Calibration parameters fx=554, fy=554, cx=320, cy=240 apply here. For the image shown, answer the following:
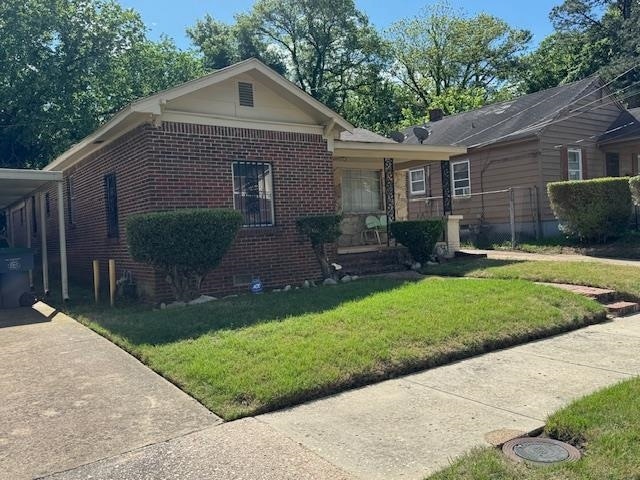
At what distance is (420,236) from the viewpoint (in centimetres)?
1292

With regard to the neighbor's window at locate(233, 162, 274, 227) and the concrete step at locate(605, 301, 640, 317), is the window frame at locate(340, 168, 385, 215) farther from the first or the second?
the concrete step at locate(605, 301, 640, 317)

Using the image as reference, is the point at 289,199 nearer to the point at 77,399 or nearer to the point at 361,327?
the point at 361,327

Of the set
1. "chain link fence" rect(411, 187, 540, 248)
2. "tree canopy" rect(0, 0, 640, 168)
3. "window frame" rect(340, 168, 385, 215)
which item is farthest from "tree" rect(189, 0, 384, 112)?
"window frame" rect(340, 168, 385, 215)

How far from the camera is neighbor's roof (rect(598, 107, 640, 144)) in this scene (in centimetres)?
1898

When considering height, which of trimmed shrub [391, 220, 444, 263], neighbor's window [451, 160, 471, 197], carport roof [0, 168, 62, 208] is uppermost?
neighbor's window [451, 160, 471, 197]

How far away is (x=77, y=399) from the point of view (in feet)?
16.0

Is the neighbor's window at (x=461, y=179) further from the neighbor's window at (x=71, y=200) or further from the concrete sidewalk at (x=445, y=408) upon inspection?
the concrete sidewalk at (x=445, y=408)

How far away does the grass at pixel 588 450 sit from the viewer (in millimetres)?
3186

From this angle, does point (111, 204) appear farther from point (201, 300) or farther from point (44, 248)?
point (201, 300)

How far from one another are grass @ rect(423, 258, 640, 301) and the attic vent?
5179 mm

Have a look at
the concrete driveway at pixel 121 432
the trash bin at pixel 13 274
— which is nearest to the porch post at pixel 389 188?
the trash bin at pixel 13 274

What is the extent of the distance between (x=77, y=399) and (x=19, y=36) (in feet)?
64.7

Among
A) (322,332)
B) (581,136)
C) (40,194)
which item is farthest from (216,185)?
(581,136)

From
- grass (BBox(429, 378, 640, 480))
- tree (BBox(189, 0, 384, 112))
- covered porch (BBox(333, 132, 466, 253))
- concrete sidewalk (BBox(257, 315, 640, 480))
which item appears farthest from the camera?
tree (BBox(189, 0, 384, 112))
